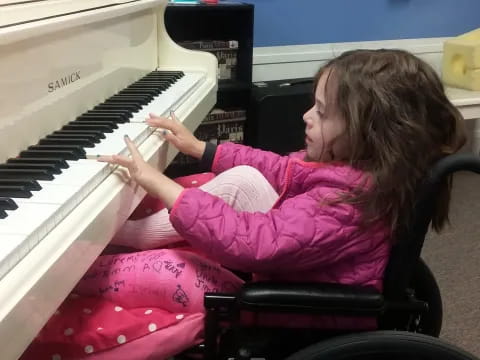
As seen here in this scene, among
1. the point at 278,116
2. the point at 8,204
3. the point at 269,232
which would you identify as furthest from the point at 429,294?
the point at 278,116

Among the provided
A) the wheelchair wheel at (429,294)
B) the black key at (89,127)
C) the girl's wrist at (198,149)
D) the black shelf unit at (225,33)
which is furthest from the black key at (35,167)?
the black shelf unit at (225,33)

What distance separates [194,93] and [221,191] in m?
0.59

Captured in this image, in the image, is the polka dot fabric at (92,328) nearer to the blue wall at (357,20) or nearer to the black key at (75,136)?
the black key at (75,136)

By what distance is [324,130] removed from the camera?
3.50 ft

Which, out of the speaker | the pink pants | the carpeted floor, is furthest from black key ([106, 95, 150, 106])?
the speaker

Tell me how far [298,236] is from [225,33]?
1.84m

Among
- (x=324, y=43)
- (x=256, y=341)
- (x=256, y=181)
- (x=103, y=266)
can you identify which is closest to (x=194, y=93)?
(x=256, y=181)

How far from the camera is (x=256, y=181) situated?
3.92 ft

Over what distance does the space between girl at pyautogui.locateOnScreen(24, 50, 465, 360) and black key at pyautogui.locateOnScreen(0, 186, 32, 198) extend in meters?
0.20

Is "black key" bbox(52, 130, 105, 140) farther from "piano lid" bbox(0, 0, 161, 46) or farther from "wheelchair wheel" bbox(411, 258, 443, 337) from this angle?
"wheelchair wheel" bbox(411, 258, 443, 337)

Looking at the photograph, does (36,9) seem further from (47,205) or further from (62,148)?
(47,205)

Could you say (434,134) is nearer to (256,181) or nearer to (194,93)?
(256,181)

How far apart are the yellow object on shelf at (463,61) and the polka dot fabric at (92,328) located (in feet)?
7.57

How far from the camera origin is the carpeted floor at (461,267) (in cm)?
175
